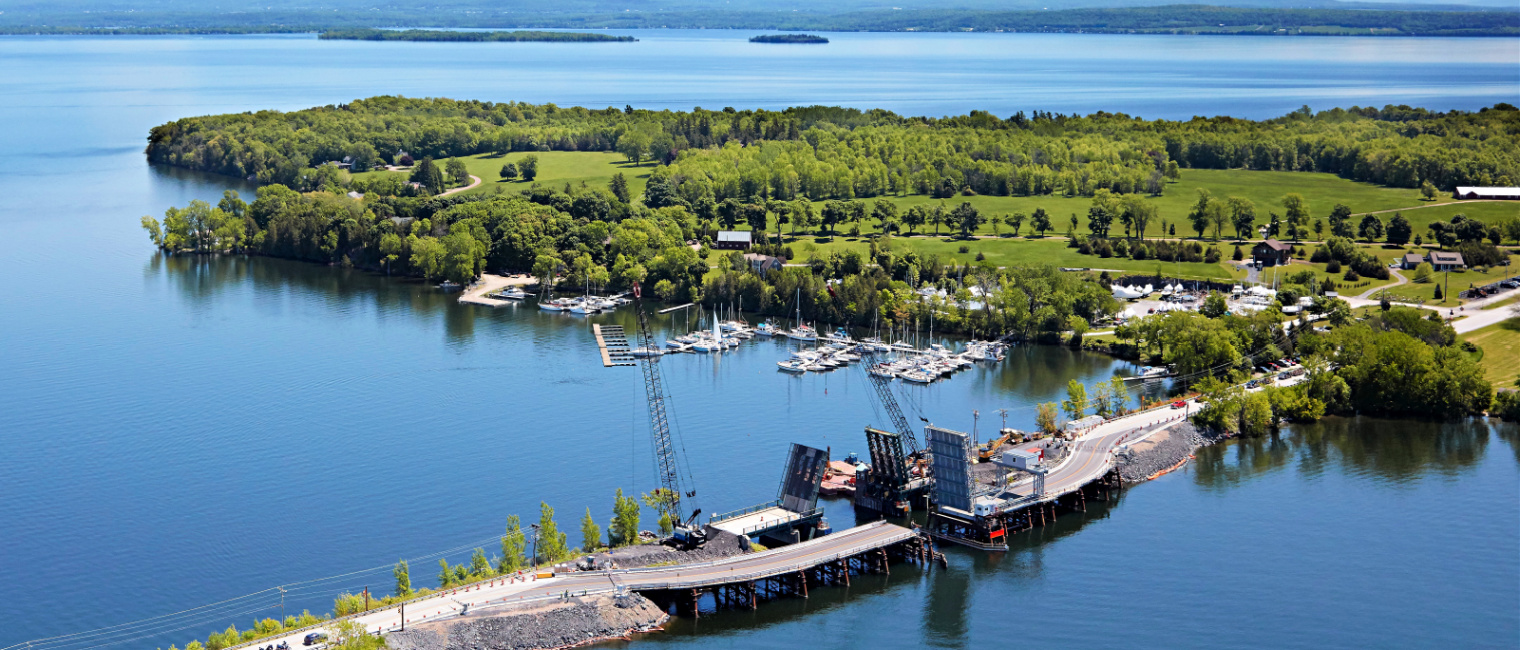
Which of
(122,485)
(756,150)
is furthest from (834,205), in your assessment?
(122,485)

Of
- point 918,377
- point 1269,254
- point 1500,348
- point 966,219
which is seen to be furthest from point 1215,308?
point 966,219

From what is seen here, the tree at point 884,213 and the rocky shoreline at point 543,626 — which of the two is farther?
the tree at point 884,213

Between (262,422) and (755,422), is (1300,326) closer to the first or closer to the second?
(755,422)

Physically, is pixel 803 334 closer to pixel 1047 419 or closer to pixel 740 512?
pixel 1047 419

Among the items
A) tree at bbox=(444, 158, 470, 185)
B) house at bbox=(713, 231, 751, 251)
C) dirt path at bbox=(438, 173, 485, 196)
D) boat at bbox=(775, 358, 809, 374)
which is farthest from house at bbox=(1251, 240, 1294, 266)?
tree at bbox=(444, 158, 470, 185)

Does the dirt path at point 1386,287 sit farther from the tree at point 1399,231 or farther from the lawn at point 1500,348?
the tree at point 1399,231

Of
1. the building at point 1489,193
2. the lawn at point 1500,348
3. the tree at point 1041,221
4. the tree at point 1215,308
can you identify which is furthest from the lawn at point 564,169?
the building at point 1489,193

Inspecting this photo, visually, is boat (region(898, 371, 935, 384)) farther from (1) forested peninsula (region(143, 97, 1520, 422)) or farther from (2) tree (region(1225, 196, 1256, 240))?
(2) tree (region(1225, 196, 1256, 240))
